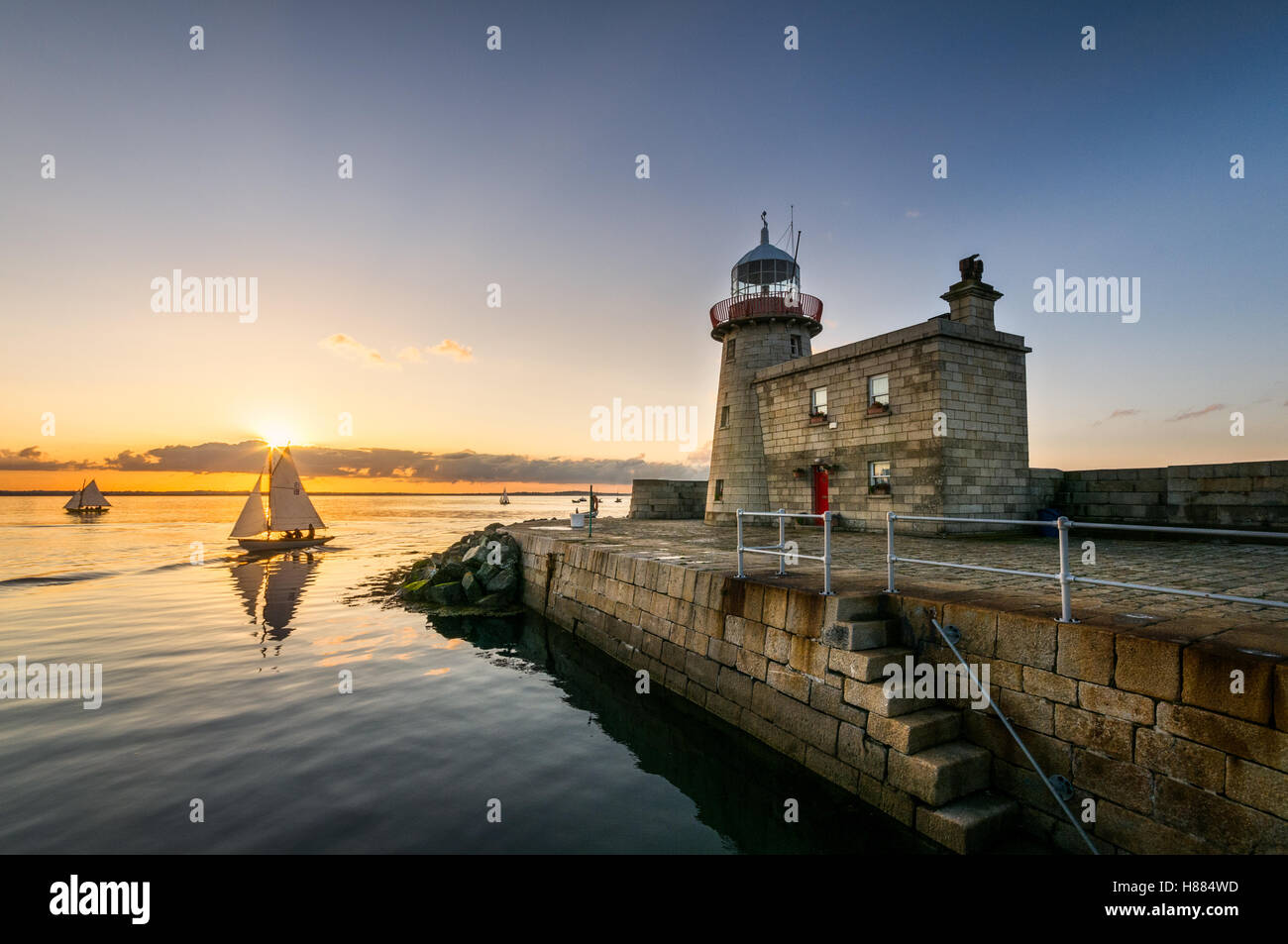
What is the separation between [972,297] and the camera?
1416 centimetres

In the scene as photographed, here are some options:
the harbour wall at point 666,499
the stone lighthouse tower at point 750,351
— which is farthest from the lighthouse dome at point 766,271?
the harbour wall at point 666,499

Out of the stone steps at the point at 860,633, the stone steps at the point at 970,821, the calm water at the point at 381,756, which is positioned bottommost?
the calm water at the point at 381,756

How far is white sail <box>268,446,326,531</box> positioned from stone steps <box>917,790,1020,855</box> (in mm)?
38852

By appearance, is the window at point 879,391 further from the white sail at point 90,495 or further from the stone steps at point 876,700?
the white sail at point 90,495

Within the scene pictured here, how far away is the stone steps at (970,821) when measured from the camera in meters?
4.40

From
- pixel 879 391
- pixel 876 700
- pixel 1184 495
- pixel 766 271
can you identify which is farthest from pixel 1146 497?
pixel 766 271

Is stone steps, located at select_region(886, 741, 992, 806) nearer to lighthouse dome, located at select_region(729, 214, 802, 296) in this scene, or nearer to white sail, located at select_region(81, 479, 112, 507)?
lighthouse dome, located at select_region(729, 214, 802, 296)

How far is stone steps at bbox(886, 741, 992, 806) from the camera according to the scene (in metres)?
4.65

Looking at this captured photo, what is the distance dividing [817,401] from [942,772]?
1374 cm

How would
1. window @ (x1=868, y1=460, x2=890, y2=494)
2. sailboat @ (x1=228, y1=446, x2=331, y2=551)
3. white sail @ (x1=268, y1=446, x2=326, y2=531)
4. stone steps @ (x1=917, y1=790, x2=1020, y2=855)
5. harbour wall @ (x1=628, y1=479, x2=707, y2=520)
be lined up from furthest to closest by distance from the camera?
white sail @ (x1=268, y1=446, x2=326, y2=531) < sailboat @ (x1=228, y1=446, x2=331, y2=551) < harbour wall @ (x1=628, y1=479, x2=707, y2=520) < window @ (x1=868, y1=460, x2=890, y2=494) < stone steps @ (x1=917, y1=790, x2=1020, y2=855)

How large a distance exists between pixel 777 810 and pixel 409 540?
4107 cm

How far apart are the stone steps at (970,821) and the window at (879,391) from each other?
11.6 meters

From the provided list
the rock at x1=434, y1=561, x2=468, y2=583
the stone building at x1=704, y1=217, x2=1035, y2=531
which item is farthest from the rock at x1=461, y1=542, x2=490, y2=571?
the stone building at x1=704, y1=217, x2=1035, y2=531
